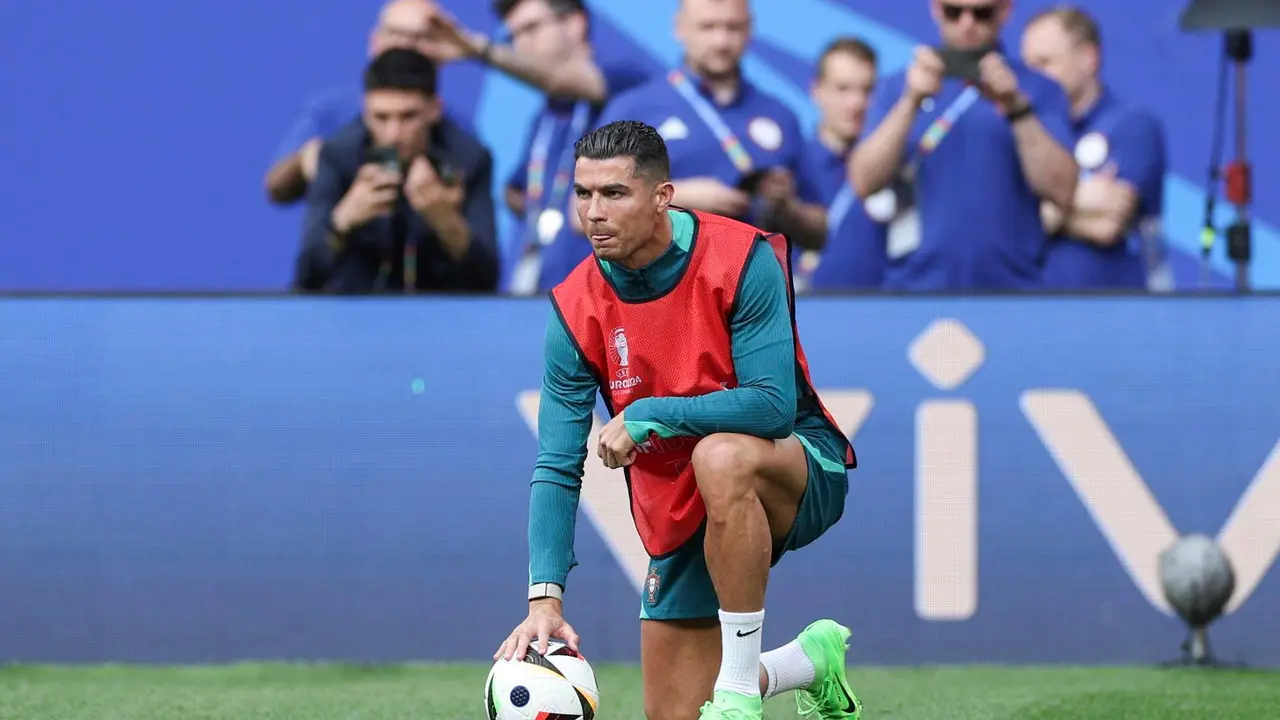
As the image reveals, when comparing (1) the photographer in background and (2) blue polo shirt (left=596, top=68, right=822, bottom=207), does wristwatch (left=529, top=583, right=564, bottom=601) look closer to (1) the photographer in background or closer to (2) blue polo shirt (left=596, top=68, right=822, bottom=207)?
→ (1) the photographer in background

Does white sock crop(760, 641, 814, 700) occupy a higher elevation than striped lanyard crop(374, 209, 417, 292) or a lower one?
lower

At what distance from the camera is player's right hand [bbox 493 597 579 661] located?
159 inches

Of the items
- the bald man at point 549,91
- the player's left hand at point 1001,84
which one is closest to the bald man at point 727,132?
the bald man at point 549,91

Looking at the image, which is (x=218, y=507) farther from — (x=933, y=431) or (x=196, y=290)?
(x=933, y=431)

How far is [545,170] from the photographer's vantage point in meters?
7.05

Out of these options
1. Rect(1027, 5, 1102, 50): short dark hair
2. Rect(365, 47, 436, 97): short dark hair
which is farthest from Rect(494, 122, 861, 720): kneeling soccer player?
Rect(1027, 5, 1102, 50): short dark hair

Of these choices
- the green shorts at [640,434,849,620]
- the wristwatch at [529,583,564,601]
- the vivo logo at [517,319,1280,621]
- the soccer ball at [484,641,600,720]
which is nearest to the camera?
the soccer ball at [484,641,600,720]

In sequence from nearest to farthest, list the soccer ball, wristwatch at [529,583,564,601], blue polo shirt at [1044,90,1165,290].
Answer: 1. the soccer ball
2. wristwatch at [529,583,564,601]
3. blue polo shirt at [1044,90,1165,290]

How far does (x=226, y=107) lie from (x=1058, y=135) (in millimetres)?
3197

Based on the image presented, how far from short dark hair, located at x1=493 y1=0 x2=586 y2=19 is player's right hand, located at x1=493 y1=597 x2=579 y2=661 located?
139 inches

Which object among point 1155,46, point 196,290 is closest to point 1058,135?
point 1155,46

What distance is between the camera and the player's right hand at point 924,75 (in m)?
6.98

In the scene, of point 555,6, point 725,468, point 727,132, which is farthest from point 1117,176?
point 725,468

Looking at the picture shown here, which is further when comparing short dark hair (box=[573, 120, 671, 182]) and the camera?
the camera
